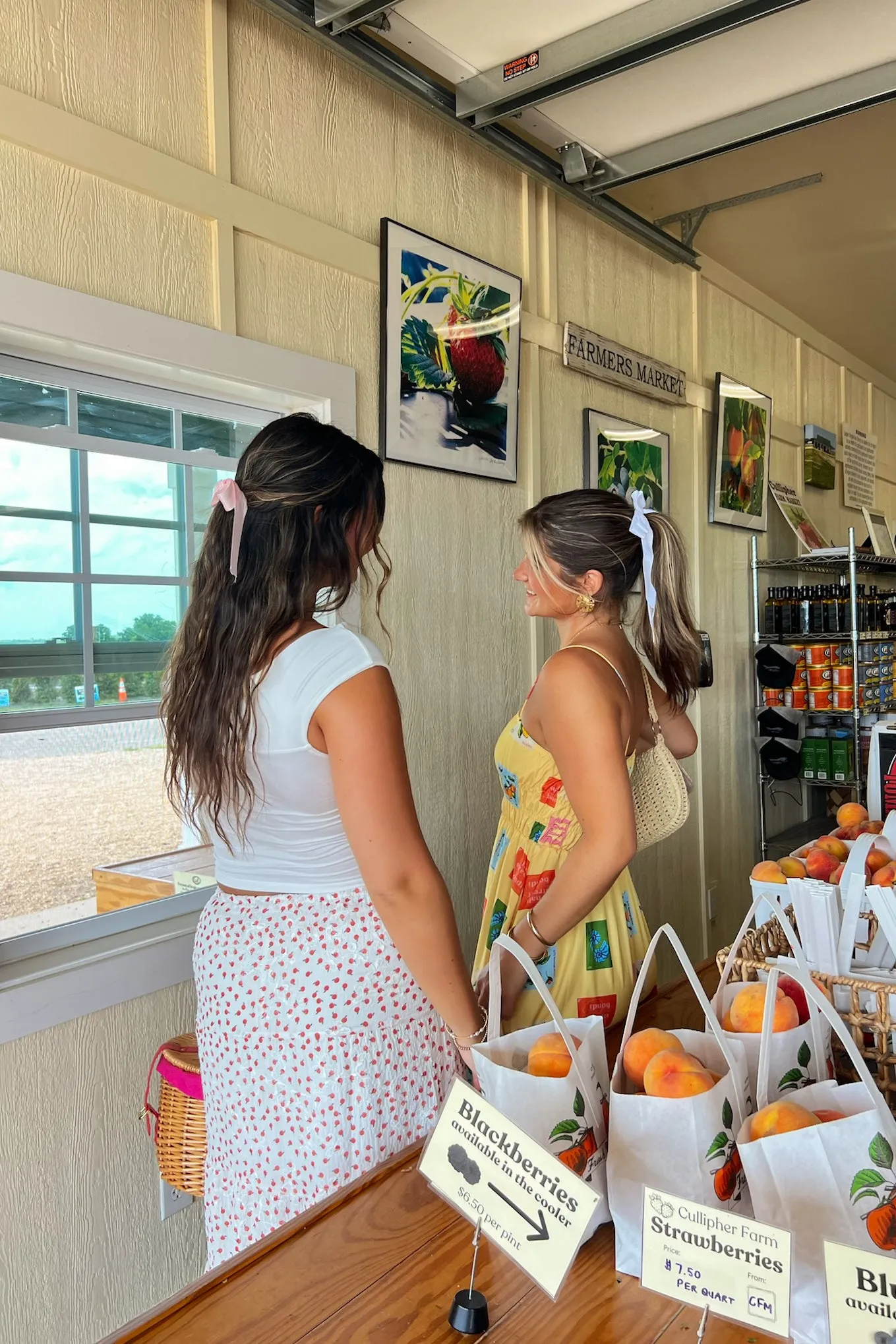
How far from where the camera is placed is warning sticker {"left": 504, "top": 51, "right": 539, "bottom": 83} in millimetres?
2271

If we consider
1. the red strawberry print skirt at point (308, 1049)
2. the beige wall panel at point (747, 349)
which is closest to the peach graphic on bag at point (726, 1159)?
the red strawberry print skirt at point (308, 1049)

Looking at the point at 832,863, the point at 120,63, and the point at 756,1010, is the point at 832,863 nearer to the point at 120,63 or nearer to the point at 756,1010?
the point at 756,1010

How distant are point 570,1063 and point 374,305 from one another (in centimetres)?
198

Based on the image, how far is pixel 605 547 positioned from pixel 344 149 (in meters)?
1.25

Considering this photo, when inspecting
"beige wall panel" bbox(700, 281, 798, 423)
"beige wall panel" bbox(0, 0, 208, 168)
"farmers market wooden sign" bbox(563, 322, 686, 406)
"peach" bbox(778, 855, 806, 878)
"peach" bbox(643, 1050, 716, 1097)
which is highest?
"beige wall panel" bbox(700, 281, 798, 423)

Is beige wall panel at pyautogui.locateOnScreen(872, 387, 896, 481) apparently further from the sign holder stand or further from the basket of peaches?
the sign holder stand

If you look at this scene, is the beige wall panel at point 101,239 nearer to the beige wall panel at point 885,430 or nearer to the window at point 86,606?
the window at point 86,606

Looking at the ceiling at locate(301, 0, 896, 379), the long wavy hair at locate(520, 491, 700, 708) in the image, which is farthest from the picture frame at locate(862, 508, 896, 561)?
the long wavy hair at locate(520, 491, 700, 708)

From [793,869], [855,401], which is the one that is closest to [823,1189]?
[793,869]

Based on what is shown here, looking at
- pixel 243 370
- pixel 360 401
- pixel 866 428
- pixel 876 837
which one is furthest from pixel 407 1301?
pixel 866 428

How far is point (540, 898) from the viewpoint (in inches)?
69.2

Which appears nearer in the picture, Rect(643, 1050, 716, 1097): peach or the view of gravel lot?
Rect(643, 1050, 716, 1097): peach

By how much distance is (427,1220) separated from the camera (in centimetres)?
98

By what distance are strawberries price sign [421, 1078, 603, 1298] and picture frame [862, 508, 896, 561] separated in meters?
4.14
